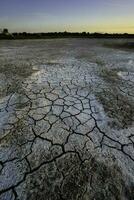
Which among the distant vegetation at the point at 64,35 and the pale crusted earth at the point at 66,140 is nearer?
the pale crusted earth at the point at 66,140

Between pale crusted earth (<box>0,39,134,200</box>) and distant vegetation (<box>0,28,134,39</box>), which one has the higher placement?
pale crusted earth (<box>0,39,134,200</box>)

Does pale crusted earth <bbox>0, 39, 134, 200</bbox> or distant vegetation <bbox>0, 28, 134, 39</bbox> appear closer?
pale crusted earth <bbox>0, 39, 134, 200</bbox>

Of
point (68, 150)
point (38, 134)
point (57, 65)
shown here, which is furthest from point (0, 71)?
point (68, 150)

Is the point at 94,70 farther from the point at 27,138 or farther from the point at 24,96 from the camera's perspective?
the point at 27,138

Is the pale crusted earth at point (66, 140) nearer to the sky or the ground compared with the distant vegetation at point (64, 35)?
nearer to the sky

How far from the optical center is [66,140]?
1719 millimetres

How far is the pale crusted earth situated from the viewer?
129 centimetres

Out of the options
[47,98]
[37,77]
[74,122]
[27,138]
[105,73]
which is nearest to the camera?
[27,138]

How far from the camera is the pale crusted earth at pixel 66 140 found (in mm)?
1289

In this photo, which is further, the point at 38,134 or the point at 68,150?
the point at 38,134

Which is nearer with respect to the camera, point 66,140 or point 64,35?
point 66,140

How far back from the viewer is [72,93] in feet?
8.82

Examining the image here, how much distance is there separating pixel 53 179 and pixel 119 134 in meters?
0.89

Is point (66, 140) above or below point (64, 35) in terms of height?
above
